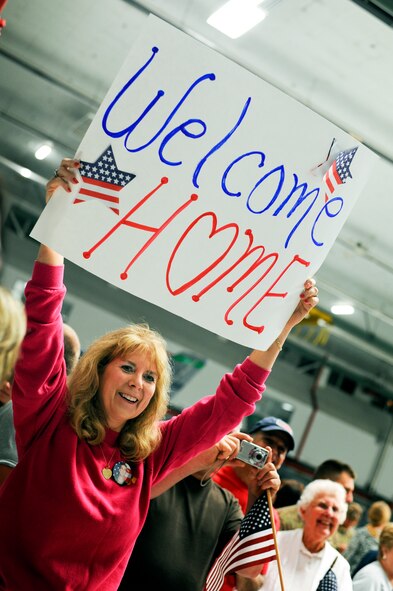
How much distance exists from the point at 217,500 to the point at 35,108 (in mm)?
7763

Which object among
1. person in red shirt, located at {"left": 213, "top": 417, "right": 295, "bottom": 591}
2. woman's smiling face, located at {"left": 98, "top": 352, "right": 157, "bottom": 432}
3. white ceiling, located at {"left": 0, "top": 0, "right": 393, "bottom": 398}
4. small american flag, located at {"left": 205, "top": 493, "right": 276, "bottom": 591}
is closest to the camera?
woman's smiling face, located at {"left": 98, "top": 352, "right": 157, "bottom": 432}

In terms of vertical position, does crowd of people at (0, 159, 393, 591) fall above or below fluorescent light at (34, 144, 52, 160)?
below

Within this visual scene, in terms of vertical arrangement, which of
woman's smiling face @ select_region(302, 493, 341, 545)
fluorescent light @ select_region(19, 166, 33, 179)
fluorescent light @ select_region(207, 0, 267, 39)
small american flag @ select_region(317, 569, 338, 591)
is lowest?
small american flag @ select_region(317, 569, 338, 591)

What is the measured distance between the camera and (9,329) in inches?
41.9

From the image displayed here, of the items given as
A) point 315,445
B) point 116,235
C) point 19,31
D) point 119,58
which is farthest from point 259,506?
point 315,445

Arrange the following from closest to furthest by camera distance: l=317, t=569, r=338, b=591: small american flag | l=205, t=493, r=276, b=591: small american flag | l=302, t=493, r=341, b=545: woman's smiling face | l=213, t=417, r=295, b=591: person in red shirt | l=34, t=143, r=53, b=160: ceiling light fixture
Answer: l=205, t=493, r=276, b=591: small american flag < l=213, t=417, r=295, b=591: person in red shirt < l=317, t=569, r=338, b=591: small american flag < l=302, t=493, r=341, b=545: woman's smiling face < l=34, t=143, r=53, b=160: ceiling light fixture

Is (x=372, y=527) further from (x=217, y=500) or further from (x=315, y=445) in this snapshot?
(x=315, y=445)

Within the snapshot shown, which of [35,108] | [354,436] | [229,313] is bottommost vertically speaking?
[229,313]

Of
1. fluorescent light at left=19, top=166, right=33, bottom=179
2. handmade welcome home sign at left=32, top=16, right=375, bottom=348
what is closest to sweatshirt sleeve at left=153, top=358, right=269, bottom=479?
handmade welcome home sign at left=32, top=16, right=375, bottom=348

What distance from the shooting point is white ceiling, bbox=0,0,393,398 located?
580 centimetres

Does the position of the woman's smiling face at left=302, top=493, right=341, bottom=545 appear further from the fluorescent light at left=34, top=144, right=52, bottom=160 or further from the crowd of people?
the fluorescent light at left=34, top=144, right=52, bottom=160

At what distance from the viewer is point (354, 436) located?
46.9ft

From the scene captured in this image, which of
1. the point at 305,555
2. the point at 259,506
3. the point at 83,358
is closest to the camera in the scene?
the point at 83,358

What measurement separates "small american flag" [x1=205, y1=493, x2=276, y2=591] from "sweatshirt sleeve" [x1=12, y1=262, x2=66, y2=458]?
0.84m
